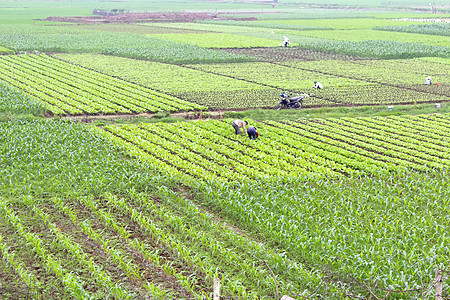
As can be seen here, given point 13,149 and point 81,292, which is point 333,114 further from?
point 81,292

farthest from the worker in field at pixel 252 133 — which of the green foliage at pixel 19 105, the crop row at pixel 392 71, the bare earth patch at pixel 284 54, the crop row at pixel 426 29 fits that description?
the crop row at pixel 426 29

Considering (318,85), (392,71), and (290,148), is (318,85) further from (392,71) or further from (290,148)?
(290,148)

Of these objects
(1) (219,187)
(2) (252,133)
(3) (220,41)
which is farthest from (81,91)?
(3) (220,41)

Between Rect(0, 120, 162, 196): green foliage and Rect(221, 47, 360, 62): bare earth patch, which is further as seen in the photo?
Rect(221, 47, 360, 62): bare earth patch

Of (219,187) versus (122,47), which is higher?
(122,47)

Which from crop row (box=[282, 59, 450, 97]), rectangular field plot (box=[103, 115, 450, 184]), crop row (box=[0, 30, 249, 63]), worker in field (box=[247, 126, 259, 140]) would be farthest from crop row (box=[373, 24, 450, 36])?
worker in field (box=[247, 126, 259, 140])

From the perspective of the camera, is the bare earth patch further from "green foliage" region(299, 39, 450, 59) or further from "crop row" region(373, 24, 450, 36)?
"crop row" region(373, 24, 450, 36)

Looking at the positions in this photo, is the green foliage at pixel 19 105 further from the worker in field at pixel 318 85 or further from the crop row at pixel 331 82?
the worker in field at pixel 318 85
